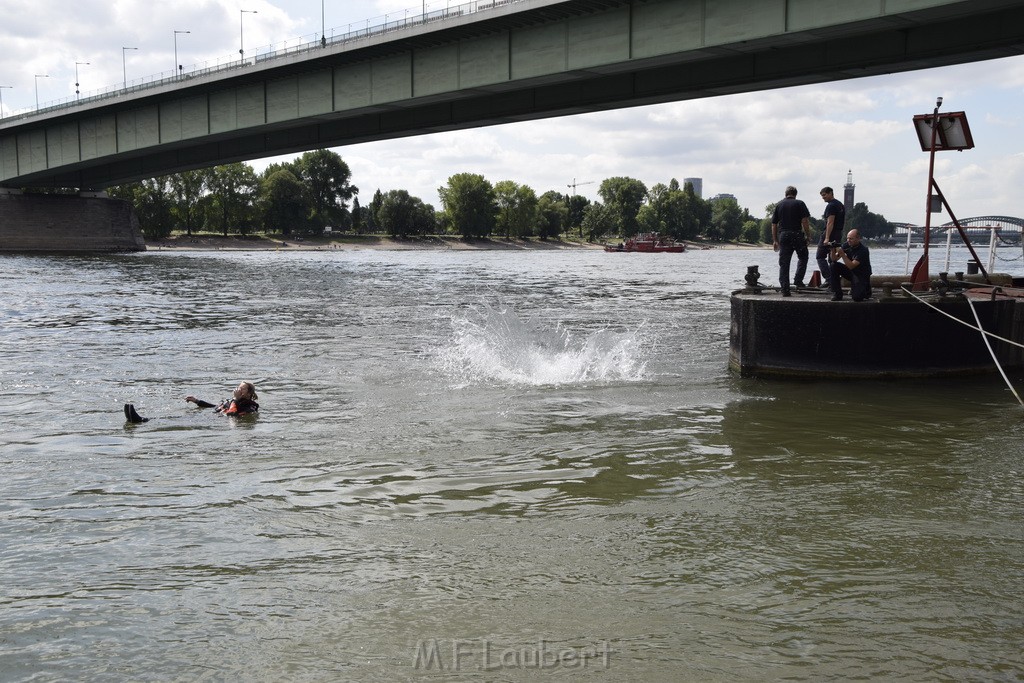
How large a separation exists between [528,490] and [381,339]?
48.0 feet

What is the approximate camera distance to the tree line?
12194 centimetres

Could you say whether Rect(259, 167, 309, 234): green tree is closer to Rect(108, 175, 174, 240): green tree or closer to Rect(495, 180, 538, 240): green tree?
Rect(108, 175, 174, 240): green tree

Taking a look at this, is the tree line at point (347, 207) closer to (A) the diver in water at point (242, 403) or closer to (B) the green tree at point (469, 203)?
(B) the green tree at point (469, 203)

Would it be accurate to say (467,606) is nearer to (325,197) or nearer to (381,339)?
(381,339)

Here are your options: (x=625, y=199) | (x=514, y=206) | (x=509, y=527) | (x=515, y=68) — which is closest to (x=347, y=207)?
(x=514, y=206)

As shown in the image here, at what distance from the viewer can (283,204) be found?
138m

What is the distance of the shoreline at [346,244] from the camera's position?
11681 centimetres

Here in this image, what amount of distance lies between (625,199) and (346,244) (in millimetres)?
76096

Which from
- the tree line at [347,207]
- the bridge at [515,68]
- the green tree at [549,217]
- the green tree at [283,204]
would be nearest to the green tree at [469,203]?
the tree line at [347,207]

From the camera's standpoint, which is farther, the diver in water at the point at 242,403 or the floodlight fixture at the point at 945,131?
the floodlight fixture at the point at 945,131

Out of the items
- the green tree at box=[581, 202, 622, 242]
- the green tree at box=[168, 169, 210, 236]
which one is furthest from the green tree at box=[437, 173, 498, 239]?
the green tree at box=[168, 169, 210, 236]

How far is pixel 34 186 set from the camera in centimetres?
7588

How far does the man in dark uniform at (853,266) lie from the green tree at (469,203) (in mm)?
137542

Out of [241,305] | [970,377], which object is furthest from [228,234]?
[970,377]
